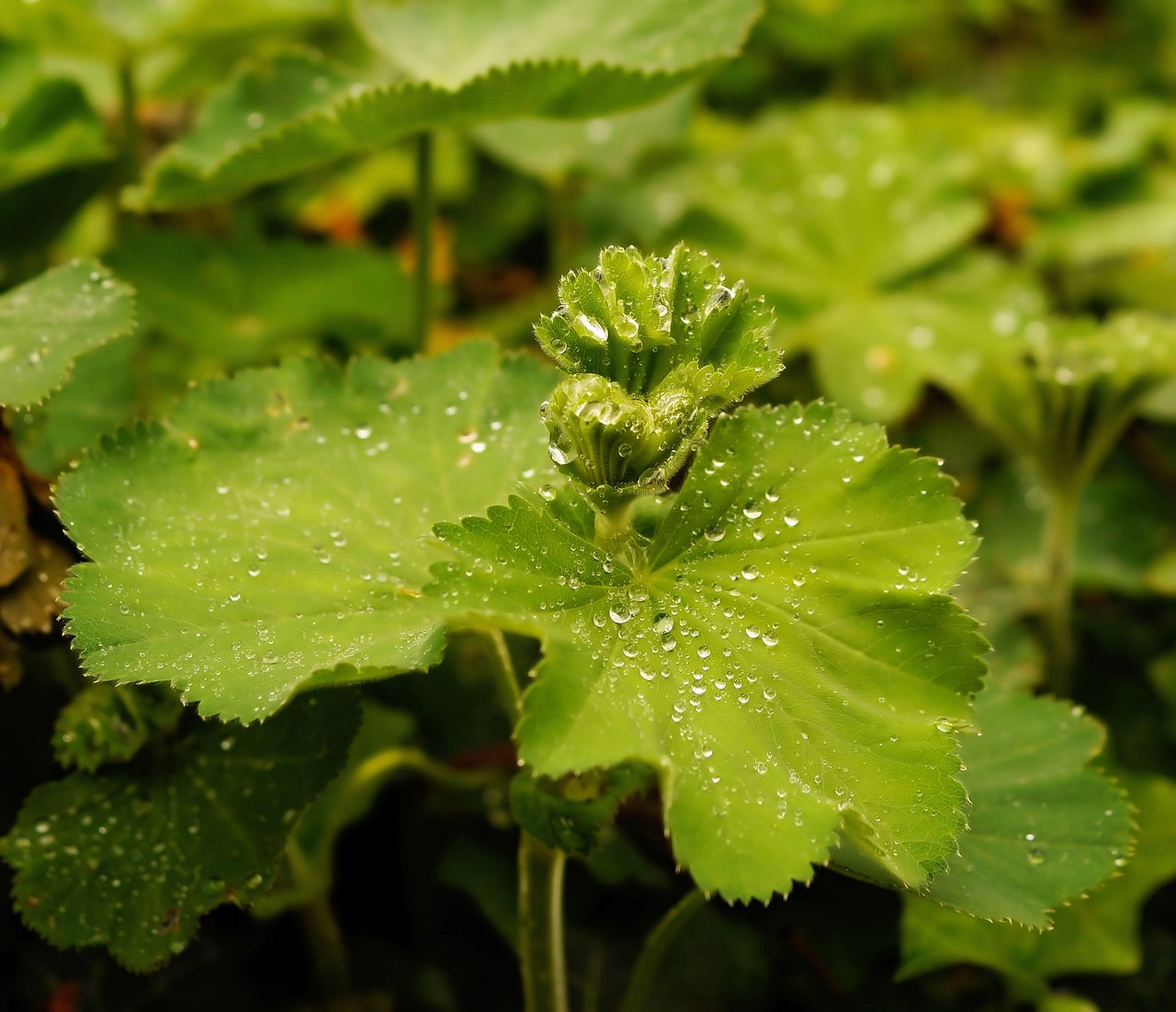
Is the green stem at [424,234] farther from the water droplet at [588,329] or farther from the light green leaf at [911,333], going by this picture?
the water droplet at [588,329]

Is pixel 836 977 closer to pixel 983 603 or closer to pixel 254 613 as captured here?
pixel 983 603

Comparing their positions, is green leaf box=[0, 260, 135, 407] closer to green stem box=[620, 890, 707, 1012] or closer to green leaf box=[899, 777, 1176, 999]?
green stem box=[620, 890, 707, 1012]

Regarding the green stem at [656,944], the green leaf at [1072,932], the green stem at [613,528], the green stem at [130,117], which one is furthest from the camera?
the green stem at [130,117]

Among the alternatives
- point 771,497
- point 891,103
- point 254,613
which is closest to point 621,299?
point 771,497

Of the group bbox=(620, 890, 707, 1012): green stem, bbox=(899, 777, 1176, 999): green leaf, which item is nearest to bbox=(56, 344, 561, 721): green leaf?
bbox=(620, 890, 707, 1012): green stem

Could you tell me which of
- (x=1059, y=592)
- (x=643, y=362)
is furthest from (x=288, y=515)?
(x=1059, y=592)

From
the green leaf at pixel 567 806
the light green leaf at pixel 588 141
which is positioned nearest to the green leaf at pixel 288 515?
the green leaf at pixel 567 806
